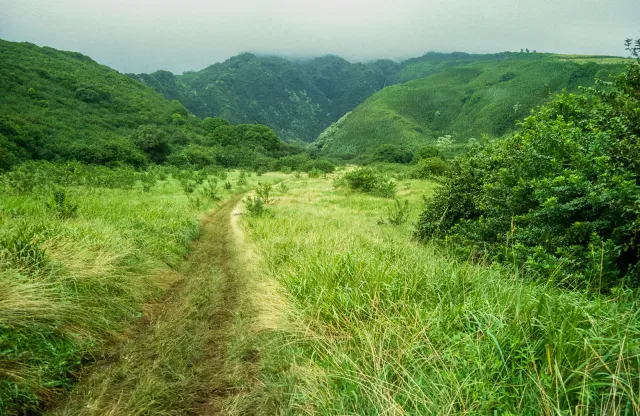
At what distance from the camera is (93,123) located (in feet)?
192

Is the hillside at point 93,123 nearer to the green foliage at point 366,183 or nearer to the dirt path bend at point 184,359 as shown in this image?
the green foliage at point 366,183

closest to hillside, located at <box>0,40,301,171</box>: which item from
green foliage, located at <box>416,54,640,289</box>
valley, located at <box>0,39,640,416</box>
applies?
valley, located at <box>0,39,640,416</box>

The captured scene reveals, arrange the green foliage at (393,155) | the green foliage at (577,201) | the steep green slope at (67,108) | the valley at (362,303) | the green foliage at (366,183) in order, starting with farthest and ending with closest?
the green foliage at (393,155) → the steep green slope at (67,108) → the green foliage at (366,183) → the green foliage at (577,201) → the valley at (362,303)

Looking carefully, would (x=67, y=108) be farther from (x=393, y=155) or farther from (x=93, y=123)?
(x=393, y=155)

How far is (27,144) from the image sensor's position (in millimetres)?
38156

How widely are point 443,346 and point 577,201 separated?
3.60 metres

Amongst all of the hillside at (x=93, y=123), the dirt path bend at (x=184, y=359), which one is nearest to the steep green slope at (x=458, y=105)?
the hillside at (x=93, y=123)

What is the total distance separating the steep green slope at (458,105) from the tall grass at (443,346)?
94.3 m

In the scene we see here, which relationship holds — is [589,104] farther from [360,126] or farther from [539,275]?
[360,126]

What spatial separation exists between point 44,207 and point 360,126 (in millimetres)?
123324

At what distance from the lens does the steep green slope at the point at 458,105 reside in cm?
9259

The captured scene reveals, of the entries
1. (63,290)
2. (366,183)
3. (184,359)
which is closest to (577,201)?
(184,359)

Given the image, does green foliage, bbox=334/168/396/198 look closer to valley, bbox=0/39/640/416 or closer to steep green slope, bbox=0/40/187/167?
valley, bbox=0/39/640/416

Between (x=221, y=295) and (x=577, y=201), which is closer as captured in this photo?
(x=577, y=201)
